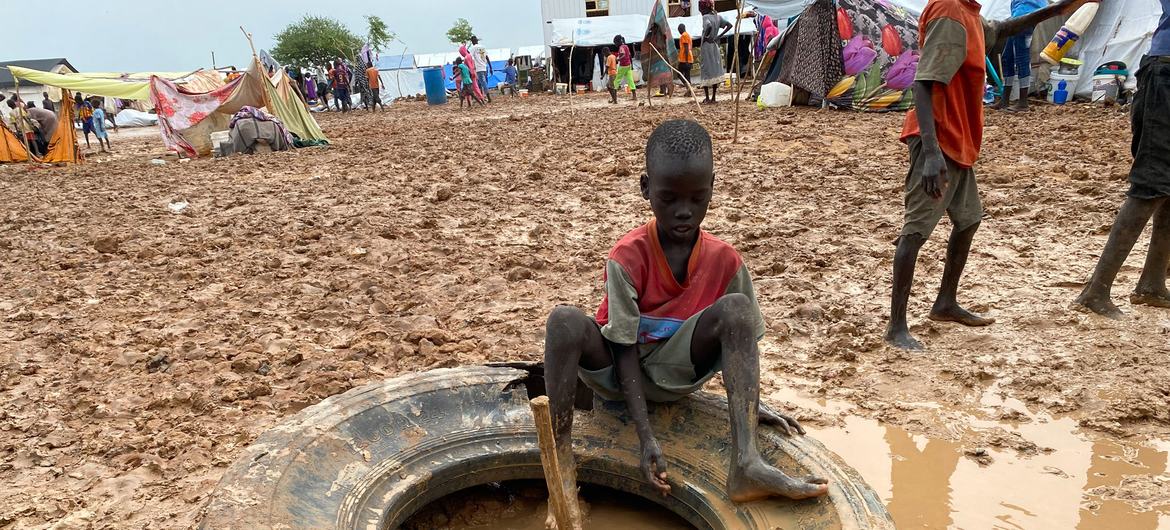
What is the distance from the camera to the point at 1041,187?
5008mm

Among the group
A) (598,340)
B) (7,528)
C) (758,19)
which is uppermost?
(758,19)

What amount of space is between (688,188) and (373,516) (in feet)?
3.79

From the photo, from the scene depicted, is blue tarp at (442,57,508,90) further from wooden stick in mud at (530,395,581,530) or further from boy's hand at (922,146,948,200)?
wooden stick in mud at (530,395,581,530)

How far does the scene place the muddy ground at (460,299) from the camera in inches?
91.7

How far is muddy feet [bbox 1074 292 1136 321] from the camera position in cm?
302

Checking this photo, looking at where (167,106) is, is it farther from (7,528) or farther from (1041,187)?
(1041,187)

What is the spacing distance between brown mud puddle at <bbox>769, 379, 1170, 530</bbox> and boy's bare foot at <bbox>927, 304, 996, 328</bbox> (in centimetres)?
65

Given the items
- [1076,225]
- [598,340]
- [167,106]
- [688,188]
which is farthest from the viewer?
[167,106]

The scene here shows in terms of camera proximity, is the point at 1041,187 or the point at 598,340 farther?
the point at 1041,187

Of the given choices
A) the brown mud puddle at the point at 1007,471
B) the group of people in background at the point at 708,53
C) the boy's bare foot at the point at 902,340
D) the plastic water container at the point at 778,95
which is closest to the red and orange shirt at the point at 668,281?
the brown mud puddle at the point at 1007,471

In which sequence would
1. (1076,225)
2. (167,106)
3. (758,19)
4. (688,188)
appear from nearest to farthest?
(688,188), (1076,225), (167,106), (758,19)

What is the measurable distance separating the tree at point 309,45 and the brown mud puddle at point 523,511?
43.6 meters

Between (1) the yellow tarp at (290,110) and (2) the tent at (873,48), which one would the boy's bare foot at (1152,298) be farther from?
(1) the yellow tarp at (290,110)

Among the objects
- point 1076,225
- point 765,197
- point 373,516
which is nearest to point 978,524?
point 373,516
